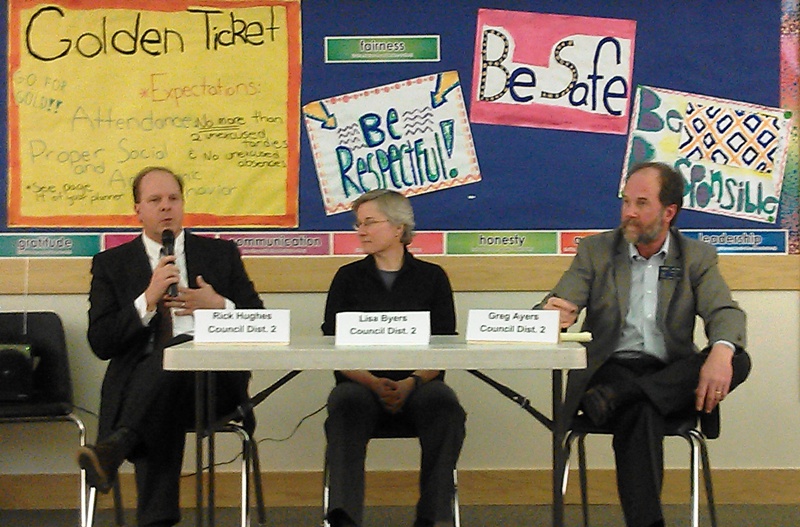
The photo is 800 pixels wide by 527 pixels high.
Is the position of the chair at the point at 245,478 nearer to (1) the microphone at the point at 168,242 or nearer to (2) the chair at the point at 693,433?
(1) the microphone at the point at 168,242

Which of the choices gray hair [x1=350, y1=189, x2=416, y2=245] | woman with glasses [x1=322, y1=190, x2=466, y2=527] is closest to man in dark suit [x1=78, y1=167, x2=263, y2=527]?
woman with glasses [x1=322, y1=190, x2=466, y2=527]

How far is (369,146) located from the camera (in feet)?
13.7

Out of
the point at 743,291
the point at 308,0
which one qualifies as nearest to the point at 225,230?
the point at 308,0

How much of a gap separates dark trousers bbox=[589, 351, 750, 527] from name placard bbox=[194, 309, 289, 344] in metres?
1.10

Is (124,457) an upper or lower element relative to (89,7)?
lower

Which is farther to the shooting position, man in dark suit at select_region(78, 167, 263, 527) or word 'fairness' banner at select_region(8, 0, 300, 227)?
word 'fairness' banner at select_region(8, 0, 300, 227)

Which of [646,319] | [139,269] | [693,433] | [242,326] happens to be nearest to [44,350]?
[139,269]

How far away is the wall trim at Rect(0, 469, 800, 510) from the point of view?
4.17 metres

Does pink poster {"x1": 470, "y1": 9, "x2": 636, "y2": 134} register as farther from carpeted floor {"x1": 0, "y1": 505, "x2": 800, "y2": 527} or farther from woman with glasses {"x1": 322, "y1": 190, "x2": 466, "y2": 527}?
carpeted floor {"x1": 0, "y1": 505, "x2": 800, "y2": 527}

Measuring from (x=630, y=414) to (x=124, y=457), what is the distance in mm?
1539

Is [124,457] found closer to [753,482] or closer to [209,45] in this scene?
[209,45]

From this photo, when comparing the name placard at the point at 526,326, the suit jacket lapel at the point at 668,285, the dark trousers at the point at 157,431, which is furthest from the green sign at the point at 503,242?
the name placard at the point at 526,326

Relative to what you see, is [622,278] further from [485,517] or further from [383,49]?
[383,49]

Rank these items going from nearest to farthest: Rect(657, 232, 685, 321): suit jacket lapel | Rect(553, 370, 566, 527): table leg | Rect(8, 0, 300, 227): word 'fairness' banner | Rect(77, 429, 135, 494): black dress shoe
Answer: Rect(553, 370, 566, 527): table leg → Rect(77, 429, 135, 494): black dress shoe → Rect(657, 232, 685, 321): suit jacket lapel → Rect(8, 0, 300, 227): word 'fairness' banner
